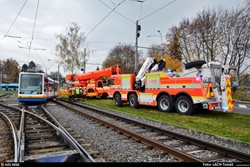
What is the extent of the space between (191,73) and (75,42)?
2726cm

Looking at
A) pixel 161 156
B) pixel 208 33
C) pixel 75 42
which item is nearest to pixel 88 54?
pixel 75 42

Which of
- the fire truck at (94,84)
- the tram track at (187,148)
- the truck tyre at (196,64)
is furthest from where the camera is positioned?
the fire truck at (94,84)

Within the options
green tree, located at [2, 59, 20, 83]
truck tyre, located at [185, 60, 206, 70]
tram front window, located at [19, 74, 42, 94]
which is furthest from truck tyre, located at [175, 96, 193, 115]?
green tree, located at [2, 59, 20, 83]

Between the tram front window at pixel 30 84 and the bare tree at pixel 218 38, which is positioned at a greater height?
the bare tree at pixel 218 38

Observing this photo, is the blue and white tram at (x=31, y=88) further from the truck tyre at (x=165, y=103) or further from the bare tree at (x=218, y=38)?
the bare tree at (x=218, y=38)

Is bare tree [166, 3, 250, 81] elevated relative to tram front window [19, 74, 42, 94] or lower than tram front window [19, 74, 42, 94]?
elevated

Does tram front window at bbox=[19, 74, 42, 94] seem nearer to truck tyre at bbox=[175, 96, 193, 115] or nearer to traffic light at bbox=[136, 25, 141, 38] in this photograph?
traffic light at bbox=[136, 25, 141, 38]

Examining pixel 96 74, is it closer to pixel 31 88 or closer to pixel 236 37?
pixel 31 88

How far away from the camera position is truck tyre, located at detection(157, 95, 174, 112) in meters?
13.0

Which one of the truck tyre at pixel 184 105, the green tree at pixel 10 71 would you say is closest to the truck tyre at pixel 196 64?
the truck tyre at pixel 184 105

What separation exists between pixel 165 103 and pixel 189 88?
2.10m

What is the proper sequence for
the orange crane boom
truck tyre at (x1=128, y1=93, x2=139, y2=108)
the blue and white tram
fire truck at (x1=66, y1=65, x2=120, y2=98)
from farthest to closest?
fire truck at (x1=66, y1=65, x2=120, y2=98) → the orange crane boom → the blue and white tram → truck tyre at (x1=128, y1=93, x2=139, y2=108)

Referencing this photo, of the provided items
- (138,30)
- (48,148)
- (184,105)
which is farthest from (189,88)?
(138,30)

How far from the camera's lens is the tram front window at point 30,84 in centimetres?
1717
